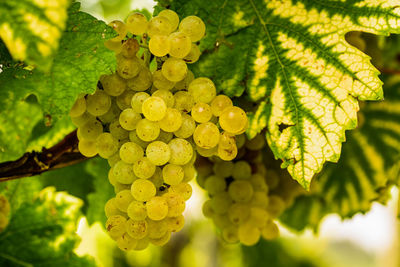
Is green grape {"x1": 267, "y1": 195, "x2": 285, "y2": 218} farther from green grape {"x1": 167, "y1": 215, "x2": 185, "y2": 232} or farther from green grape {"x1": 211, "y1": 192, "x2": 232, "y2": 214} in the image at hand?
green grape {"x1": 167, "y1": 215, "x2": 185, "y2": 232}

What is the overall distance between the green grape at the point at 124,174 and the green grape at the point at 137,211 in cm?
4

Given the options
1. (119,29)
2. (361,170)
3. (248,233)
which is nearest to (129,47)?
(119,29)

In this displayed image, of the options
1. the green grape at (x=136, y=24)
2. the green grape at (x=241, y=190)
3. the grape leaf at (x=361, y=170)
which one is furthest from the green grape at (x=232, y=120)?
the grape leaf at (x=361, y=170)

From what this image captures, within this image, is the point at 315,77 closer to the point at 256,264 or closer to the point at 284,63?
the point at 284,63

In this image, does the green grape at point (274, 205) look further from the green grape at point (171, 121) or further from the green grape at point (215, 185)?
the green grape at point (171, 121)

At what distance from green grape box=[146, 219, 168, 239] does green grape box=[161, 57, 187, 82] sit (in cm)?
24

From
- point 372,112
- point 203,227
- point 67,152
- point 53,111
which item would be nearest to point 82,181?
point 67,152

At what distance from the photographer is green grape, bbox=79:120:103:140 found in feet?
2.64

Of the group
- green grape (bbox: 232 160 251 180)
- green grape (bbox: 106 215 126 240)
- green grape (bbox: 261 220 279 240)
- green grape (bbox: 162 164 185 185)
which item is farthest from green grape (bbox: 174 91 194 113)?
green grape (bbox: 261 220 279 240)

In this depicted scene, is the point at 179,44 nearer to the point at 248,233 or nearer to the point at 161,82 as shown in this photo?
the point at 161,82

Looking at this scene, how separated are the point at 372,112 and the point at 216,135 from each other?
3.08 feet

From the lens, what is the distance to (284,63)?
2.83 ft

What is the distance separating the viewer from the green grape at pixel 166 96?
75cm

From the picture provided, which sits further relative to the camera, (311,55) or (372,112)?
(372,112)
